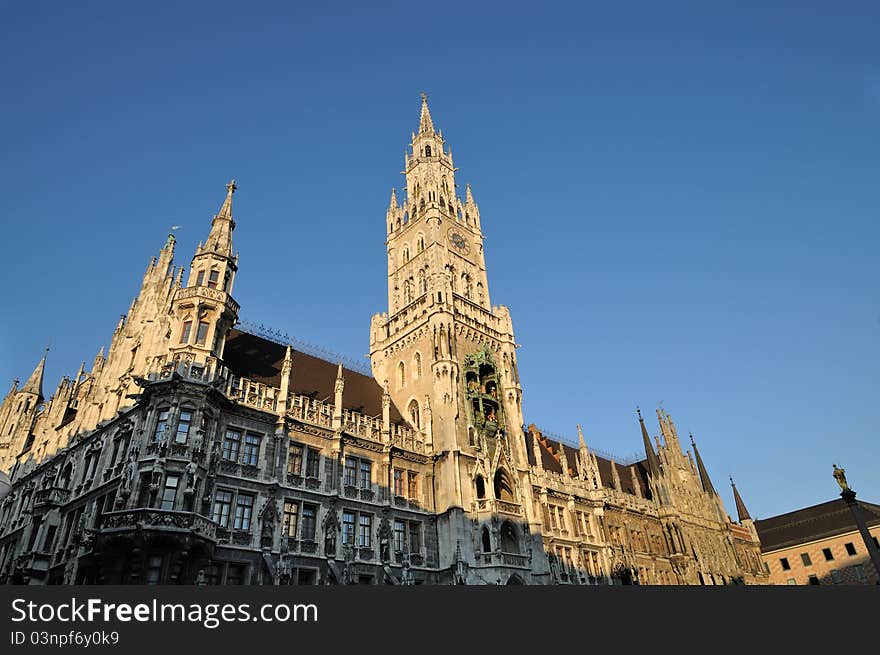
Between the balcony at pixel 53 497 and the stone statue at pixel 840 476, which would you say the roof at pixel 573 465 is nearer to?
the stone statue at pixel 840 476

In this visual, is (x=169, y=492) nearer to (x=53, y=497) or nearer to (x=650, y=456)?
(x=53, y=497)

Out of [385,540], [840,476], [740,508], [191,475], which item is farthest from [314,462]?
[740,508]

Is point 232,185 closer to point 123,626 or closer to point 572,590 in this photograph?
point 123,626

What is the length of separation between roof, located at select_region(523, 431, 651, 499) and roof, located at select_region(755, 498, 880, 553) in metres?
23.6

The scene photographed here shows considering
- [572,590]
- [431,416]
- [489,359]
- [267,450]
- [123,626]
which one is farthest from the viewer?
[489,359]

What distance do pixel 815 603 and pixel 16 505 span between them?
4308 cm

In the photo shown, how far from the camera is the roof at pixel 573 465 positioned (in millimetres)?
49481

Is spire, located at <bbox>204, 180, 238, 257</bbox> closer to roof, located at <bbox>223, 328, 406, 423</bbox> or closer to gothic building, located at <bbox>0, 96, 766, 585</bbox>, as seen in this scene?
gothic building, located at <bbox>0, 96, 766, 585</bbox>

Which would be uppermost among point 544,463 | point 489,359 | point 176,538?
point 489,359

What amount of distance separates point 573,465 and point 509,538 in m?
17.8

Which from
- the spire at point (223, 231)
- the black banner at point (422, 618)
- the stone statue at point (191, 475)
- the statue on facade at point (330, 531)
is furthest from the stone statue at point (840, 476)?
the spire at point (223, 231)

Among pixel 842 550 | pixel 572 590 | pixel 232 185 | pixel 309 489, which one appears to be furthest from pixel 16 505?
pixel 842 550

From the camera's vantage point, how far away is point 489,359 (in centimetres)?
4312

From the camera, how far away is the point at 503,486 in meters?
39.0
